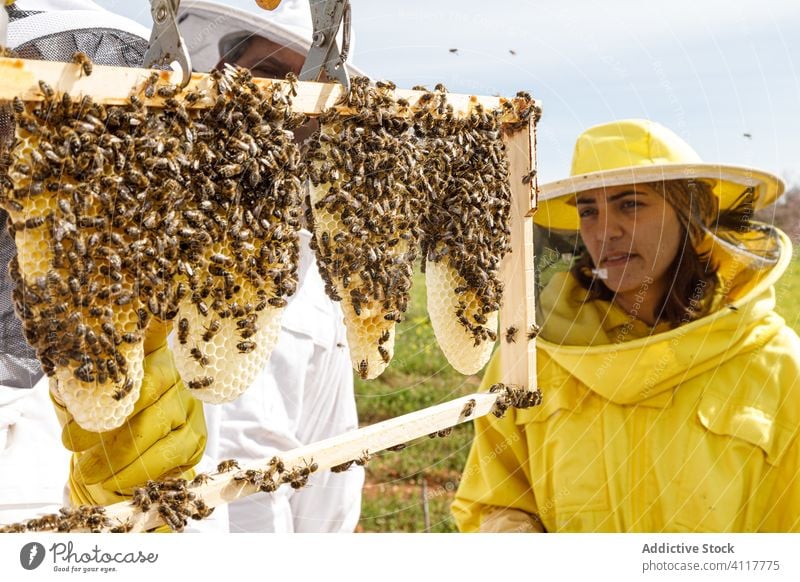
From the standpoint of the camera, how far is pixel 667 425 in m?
3.15

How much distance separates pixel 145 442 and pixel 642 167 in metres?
2.29

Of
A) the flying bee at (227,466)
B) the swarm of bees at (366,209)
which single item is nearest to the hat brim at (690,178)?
the swarm of bees at (366,209)

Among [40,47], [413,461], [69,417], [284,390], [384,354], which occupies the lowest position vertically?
[413,461]

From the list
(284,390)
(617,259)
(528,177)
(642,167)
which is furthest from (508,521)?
(528,177)

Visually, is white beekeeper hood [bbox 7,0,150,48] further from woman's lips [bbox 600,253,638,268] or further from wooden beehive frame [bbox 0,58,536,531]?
woman's lips [bbox 600,253,638,268]

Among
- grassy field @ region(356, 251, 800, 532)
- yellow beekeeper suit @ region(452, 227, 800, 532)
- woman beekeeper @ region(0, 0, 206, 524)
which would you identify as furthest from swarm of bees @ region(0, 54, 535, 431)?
grassy field @ region(356, 251, 800, 532)

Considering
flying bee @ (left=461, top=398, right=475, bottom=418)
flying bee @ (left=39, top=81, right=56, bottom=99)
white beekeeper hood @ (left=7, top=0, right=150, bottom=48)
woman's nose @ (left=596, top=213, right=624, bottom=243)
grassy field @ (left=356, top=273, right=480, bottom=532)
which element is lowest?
grassy field @ (left=356, top=273, right=480, bottom=532)

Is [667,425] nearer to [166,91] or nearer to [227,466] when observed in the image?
[227,466]

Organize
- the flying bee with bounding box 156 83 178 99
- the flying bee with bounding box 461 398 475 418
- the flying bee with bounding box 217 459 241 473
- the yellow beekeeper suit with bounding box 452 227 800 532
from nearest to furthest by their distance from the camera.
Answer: the flying bee with bounding box 156 83 178 99
the flying bee with bounding box 217 459 241 473
the flying bee with bounding box 461 398 475 418
the yellow beekeeper suit with bounding box 452 227 800 532

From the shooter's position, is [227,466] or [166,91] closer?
[166,91]

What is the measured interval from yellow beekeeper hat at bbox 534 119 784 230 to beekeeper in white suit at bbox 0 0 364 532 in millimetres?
1290

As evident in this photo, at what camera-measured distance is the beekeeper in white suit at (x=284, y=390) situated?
2.83 m

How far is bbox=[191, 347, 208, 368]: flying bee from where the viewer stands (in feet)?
5.12
